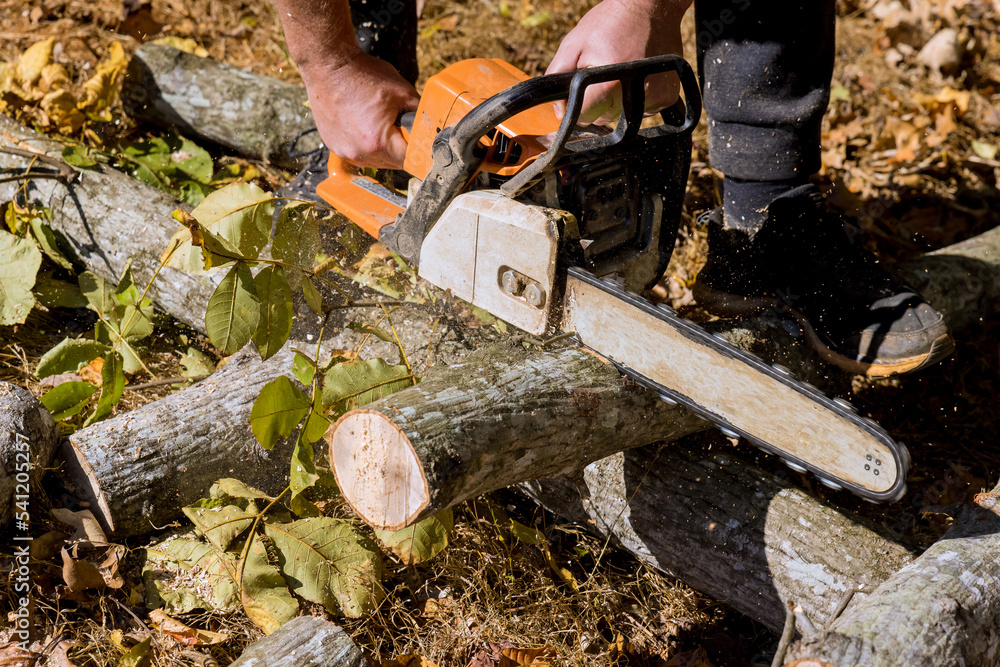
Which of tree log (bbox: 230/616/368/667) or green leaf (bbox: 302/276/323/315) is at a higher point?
green leaf (bbox: 302/276/323/315)

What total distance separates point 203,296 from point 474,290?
1.10m

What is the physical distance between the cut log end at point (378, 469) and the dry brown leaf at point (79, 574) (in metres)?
0.73

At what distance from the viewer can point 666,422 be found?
179cm

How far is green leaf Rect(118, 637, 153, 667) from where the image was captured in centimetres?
162

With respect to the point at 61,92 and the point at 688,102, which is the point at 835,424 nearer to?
the point at 688,102

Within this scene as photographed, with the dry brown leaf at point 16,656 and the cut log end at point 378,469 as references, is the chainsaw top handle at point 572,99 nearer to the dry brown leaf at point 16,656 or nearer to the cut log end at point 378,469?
the cut log end at point 378,469

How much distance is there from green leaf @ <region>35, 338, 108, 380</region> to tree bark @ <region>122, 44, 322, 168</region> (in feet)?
4.43

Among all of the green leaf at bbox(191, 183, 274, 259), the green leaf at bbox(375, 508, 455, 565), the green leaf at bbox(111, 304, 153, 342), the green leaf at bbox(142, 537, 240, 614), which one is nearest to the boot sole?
the green leaf at bbox(375, 508, 455, 565)

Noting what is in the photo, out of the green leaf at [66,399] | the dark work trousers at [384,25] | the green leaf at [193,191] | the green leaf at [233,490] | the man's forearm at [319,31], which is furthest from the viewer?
the green leaf at [193,191]

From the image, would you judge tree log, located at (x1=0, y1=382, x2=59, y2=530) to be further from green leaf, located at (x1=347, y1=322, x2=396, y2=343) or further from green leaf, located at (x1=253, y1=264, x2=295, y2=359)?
green leaf, located at (x1=347, y1=322, x2=396, y2=343)

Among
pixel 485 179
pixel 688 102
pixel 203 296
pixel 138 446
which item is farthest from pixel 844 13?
pixel 138 446

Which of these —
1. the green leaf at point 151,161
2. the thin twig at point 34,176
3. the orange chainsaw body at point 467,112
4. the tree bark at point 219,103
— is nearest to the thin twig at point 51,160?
the thin twig at point 34,176

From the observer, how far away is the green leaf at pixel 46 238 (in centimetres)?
259

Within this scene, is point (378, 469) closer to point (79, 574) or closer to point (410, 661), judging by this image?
point (410, 661)
